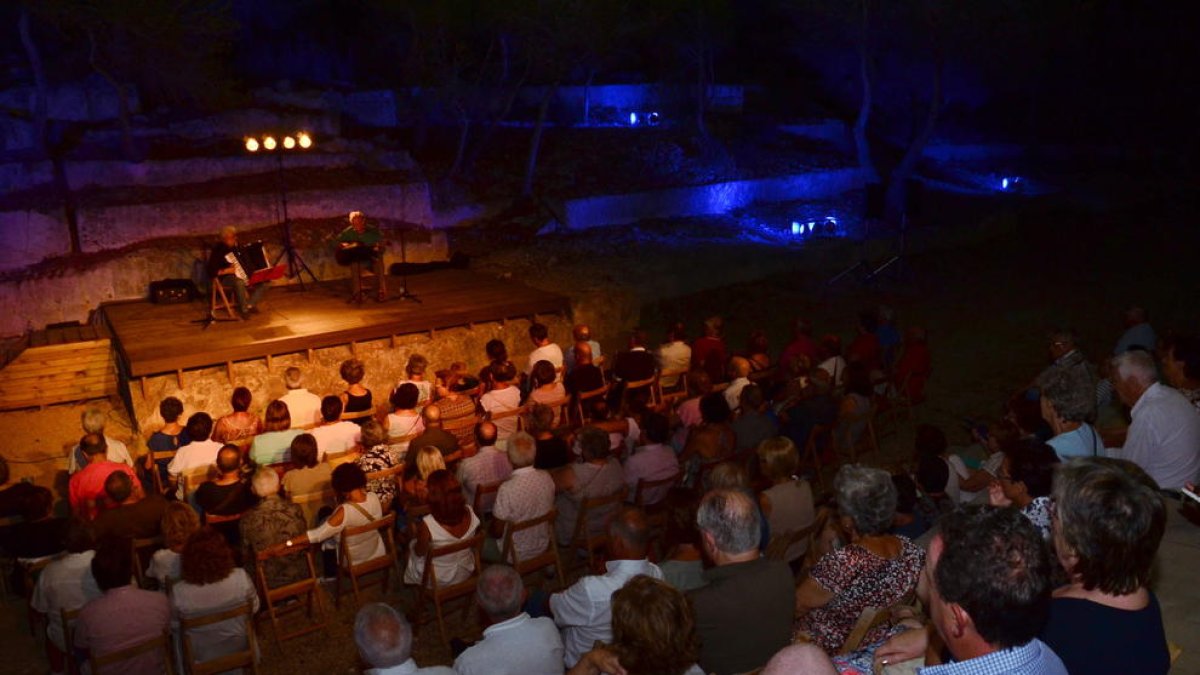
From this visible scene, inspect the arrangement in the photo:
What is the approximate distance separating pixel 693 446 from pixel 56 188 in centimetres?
1356

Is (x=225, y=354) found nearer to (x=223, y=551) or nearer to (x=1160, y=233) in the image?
(x=223, y=551)

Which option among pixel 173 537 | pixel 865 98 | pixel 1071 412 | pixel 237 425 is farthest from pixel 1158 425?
pixel 865 98

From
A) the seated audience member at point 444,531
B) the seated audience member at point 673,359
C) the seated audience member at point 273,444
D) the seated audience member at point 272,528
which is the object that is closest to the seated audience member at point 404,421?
the seated audience member at point 273,444

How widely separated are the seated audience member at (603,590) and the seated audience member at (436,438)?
8.66 ft

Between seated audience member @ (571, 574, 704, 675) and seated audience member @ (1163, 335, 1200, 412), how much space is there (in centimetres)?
450

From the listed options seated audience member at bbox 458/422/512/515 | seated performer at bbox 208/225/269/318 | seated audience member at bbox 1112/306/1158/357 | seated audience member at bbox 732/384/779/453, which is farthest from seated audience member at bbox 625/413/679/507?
seated performer at bbox 208/225/269/318

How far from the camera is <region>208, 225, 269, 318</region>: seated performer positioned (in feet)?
33.1

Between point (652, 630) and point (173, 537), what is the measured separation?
3.43m

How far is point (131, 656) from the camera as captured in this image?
430 cm

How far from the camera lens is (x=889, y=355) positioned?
9664 mm

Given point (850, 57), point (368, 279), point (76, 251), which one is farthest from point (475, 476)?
point (850, 57)

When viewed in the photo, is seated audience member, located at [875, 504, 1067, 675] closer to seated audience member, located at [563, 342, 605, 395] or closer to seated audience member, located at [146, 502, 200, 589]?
seated audience member, located at [146, 502, 200, 589]

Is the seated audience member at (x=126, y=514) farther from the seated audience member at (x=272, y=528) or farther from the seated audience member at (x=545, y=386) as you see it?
the seated audience member at (x=545, y=386)

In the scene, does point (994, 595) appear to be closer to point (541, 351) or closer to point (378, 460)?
point (378, 460)
